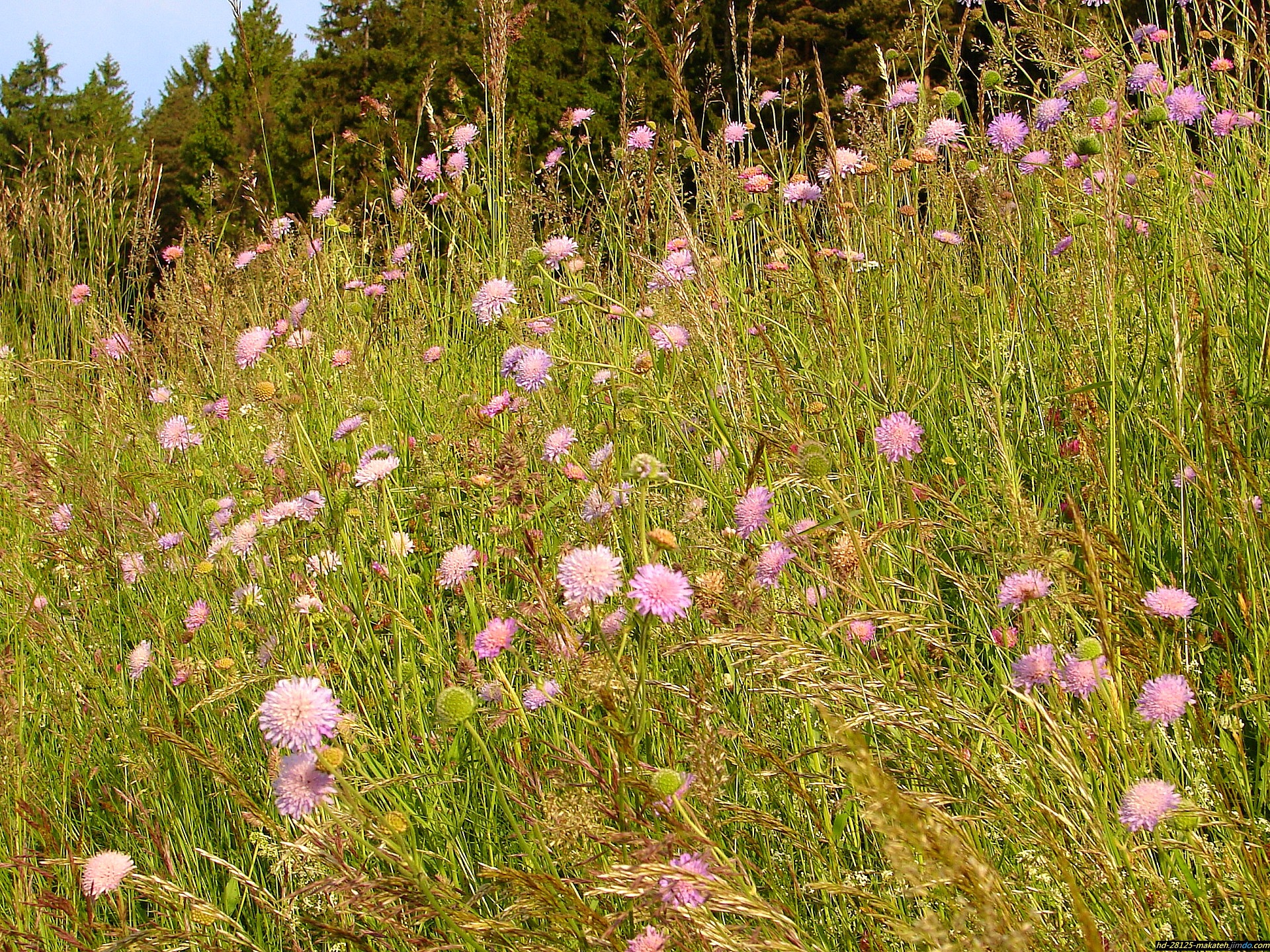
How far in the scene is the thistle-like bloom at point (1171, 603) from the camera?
122cm

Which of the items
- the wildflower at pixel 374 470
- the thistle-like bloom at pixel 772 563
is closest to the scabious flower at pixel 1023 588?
the thistle-like bloom at pixel 772 563

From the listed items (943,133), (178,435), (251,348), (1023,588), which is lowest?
(1023,588)

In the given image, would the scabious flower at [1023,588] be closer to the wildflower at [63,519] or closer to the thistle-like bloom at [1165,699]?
the thistle-like bloom at [1165,699]

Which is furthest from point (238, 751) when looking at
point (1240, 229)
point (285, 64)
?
point (285, 64)

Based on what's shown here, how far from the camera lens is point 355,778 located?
1.11m

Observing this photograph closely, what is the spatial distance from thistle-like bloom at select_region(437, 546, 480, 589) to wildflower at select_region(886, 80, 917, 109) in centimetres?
176

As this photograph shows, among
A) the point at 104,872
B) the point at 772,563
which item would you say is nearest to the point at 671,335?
the point at 772,563

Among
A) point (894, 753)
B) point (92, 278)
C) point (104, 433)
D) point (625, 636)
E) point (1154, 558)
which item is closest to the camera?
point (625, 636)

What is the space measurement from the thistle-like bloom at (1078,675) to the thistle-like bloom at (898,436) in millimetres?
480

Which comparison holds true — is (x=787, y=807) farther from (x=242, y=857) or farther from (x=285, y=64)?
(x=285, y=64)

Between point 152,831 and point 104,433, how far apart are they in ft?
4.26

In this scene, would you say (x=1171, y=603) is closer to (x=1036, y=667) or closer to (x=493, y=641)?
(x=1036, y=667)

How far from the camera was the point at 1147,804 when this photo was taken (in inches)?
38.2

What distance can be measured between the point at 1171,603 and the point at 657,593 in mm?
711
